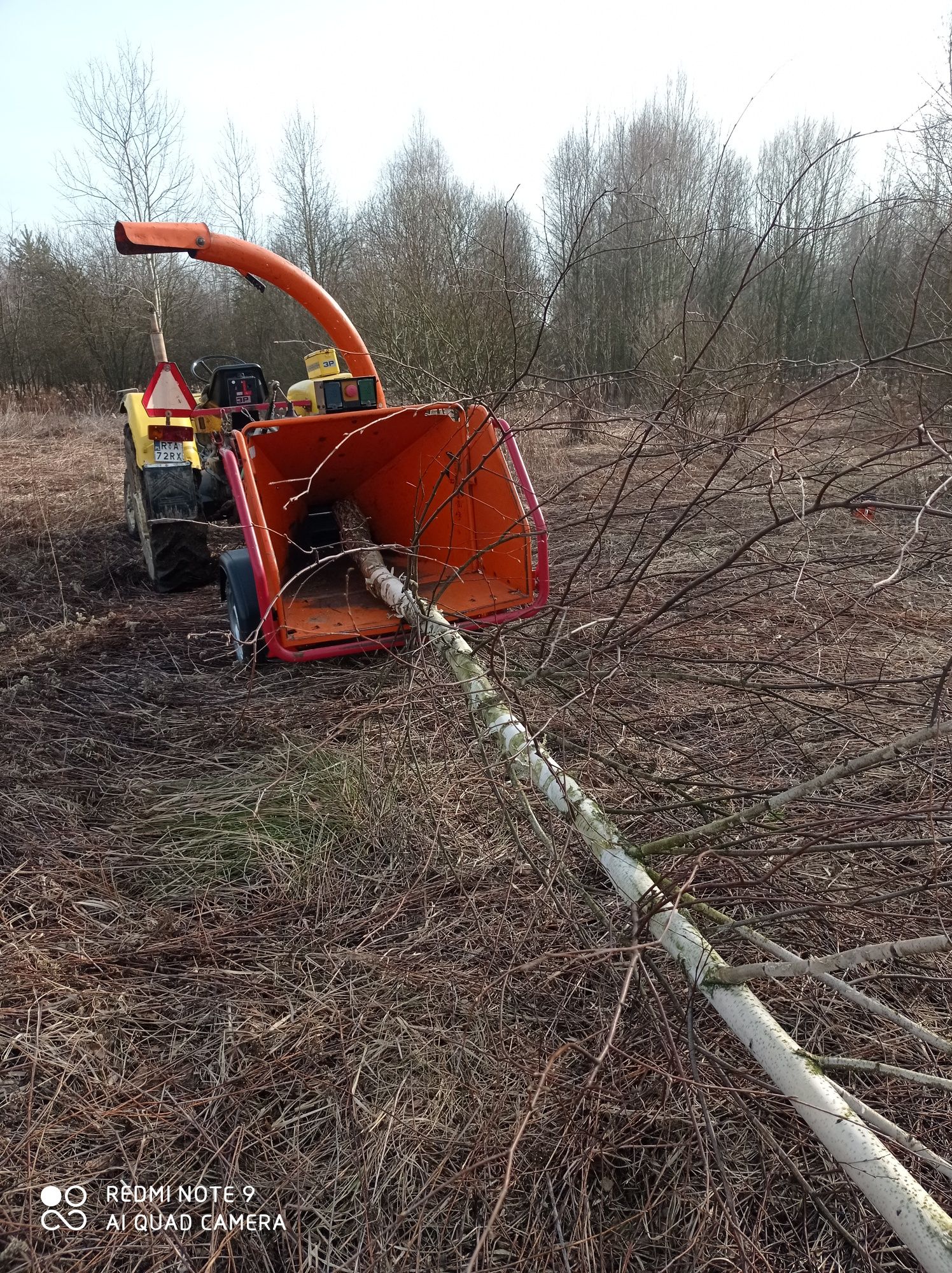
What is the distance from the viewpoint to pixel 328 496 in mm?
4855

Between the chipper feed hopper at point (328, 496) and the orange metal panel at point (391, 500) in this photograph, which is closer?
the chipper feed hopper at point (328, 496)

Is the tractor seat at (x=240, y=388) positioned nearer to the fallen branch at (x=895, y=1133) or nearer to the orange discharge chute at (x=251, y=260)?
the orange discharge chute at (x=251, y=260)

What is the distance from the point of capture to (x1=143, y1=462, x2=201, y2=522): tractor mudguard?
520 cm

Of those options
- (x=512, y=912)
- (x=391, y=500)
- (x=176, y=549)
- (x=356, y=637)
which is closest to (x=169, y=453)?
(x=176, y=549)

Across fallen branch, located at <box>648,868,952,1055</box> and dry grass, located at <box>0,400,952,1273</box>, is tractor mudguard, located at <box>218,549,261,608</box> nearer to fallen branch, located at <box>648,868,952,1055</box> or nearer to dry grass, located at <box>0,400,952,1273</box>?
dry grass, located at <box>0,400,952,1273</box>

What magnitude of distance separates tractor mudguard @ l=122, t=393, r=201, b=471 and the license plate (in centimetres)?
2

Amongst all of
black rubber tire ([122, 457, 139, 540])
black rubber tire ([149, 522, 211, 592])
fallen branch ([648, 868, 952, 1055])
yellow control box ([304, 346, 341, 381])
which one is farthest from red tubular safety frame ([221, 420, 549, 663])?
black rubber tire ([122, 457, 139, 540])

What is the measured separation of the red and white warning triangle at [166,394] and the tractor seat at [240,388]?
554 millimetres

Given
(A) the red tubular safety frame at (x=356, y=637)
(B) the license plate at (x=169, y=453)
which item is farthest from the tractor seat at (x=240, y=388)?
(A) the red tubular safety frame at (x=356, y=637)

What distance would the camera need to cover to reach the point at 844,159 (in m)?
22.2

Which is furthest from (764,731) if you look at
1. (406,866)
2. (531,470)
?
(531,470)

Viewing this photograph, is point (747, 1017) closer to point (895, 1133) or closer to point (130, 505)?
point (895, 1133)

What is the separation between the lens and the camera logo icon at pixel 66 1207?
157 cm

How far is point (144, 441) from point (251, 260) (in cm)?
145
